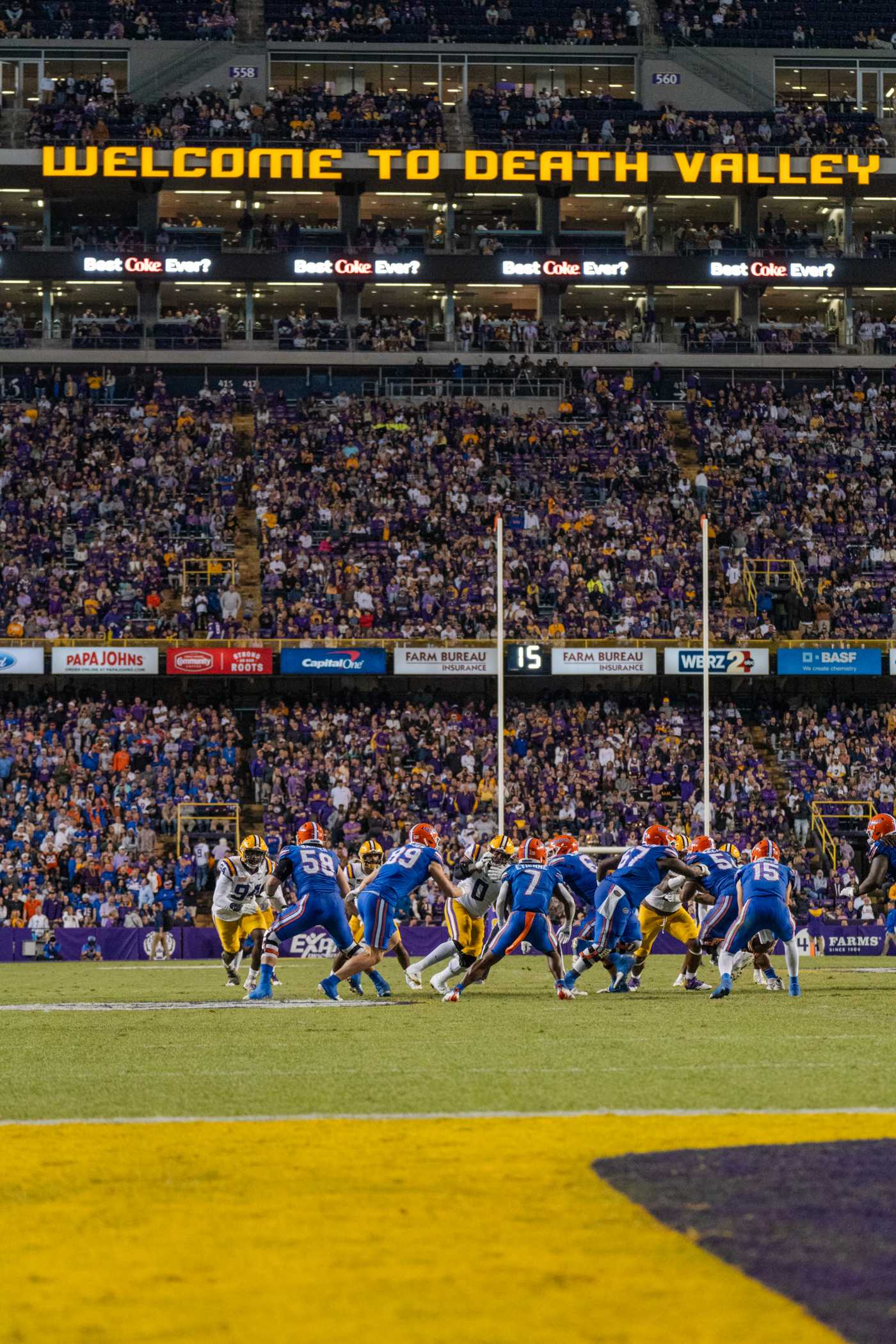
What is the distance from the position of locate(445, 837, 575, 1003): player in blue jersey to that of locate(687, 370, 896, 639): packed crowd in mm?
29533

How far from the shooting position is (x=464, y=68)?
65.2 m

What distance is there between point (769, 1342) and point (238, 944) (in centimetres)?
1923

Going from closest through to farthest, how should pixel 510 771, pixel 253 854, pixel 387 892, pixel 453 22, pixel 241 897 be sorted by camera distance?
pixel 387 892
pixel 253 854
pixel 241 897
pixel 510 771
pixel 453 22

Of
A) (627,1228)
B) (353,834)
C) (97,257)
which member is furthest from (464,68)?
(627,1228)

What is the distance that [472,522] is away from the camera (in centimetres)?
5081

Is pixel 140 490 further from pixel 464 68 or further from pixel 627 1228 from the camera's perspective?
pixel 627 1228

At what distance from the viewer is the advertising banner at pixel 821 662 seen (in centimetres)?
4678

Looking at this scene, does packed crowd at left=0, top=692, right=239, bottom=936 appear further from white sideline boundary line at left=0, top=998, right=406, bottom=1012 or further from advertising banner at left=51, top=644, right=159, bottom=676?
→ white sideline boundary line at left=0, top=998, right=406, bottom=1012

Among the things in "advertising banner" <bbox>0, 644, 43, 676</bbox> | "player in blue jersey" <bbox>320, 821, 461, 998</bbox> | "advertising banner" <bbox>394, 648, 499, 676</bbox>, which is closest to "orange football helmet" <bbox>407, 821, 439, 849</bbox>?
"player in blue jersey" <bbox>320, 821, 461, 998</bbox>

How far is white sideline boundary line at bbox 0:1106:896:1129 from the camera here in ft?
31.4

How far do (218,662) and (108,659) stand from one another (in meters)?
2.81

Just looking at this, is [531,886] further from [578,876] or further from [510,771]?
[510,771]

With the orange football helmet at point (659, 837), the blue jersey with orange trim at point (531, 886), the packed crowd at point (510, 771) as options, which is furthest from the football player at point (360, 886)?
the packed crowd at point (510, 771)

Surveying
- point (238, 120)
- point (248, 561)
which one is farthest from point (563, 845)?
point (238, 120)
